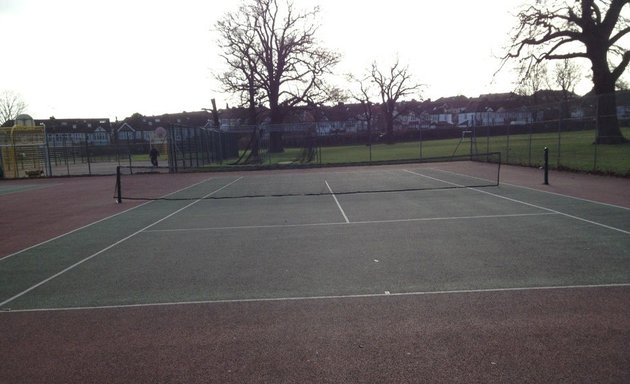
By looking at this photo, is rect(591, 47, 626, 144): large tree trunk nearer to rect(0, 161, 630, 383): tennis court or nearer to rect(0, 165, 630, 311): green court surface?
rect(0, 165, 630, 311): green court surface

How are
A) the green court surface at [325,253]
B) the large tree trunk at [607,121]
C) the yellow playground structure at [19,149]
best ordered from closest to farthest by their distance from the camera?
1. the green court surface at [325,253]
2. the large tree trunk at [607,121]
3. the yellow playground structure at [19,149]

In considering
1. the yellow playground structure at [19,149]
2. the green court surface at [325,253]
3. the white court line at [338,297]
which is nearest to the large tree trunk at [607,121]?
the green court surface at [325,253]

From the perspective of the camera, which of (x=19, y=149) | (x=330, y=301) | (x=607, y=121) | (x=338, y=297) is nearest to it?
(x=330, y=301)

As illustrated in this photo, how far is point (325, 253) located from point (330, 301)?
2526 mm

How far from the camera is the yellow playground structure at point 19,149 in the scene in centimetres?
3294

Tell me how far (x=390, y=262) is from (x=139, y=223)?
24.8 ft

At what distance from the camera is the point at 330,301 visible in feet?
19.2

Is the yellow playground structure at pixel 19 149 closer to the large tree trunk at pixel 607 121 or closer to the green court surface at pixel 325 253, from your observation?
the green court surface at pixel 325 253

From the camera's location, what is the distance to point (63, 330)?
5.27 metres

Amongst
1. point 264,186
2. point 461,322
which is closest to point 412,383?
point 461,322

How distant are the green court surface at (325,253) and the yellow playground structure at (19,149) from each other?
2477 cm

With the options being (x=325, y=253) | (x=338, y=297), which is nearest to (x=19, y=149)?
(x=325, y=253)

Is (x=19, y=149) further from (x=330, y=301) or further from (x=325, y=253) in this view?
(x=330, y=301)

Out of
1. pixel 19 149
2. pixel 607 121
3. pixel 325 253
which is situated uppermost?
pixel 607 121
